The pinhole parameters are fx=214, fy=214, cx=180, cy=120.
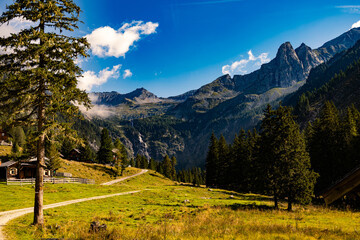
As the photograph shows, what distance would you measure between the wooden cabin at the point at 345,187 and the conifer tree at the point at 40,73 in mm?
16043

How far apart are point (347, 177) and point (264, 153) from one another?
1100 inches

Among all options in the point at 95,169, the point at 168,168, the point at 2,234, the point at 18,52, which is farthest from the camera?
the point at 168,168

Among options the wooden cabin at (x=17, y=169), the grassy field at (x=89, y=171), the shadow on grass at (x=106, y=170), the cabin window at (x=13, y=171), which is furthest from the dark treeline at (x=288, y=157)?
the cabin window at (x=13, y=171)

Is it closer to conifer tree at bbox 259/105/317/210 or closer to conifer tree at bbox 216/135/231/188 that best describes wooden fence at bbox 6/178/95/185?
conifer tree at bbox 216/135/231/188

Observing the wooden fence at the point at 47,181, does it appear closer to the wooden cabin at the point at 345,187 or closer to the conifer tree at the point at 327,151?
the wooden cabin at the point at 345,187

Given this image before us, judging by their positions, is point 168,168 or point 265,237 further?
point 168,168

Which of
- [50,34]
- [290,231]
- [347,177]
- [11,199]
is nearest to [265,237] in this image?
[290,231]

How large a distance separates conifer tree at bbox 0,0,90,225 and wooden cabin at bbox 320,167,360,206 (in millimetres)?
16043

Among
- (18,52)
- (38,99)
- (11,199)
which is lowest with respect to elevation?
(11,199)

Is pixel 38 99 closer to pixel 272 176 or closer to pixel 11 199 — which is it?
pixel 11 199

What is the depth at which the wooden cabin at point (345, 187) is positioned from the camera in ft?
14.6

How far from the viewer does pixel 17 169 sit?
50406 mm

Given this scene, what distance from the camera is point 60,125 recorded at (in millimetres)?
15797

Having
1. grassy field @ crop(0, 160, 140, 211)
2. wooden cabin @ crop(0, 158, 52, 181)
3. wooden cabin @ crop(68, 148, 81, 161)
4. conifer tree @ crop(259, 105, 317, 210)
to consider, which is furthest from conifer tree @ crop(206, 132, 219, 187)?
wooden cabin @ crop(68, 148, 81, 161)
